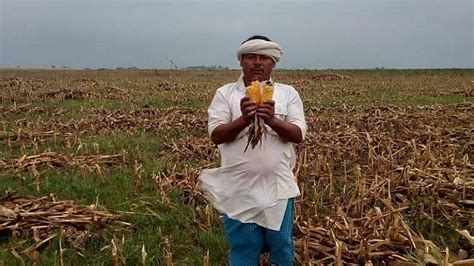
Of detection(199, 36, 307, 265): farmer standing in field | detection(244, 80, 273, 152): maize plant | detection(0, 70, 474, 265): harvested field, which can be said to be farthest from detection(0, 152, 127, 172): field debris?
detection(244, 80, 273, 152): maize plant

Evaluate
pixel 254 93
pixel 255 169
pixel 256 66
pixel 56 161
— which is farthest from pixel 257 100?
pixel 56 161

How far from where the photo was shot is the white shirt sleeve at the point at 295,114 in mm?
2629

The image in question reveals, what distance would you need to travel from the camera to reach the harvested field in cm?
342

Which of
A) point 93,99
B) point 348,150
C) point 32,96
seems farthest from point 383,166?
point 32,96

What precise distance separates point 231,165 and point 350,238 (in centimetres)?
120

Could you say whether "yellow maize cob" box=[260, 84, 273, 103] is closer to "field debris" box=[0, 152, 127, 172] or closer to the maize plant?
the maize plant

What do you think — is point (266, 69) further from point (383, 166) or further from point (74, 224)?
point (383, 166)

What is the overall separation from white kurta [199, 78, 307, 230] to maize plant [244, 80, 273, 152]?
12 centimetres

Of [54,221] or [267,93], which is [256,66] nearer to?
[267,93]

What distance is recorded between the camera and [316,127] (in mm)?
8219

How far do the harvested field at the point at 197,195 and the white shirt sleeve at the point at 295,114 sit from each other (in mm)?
795

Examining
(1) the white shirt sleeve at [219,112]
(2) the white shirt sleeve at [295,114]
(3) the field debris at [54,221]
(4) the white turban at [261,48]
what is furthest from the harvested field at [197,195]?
(4) the white turban at [261,48]

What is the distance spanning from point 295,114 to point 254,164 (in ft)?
1.14

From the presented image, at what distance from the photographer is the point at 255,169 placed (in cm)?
261
